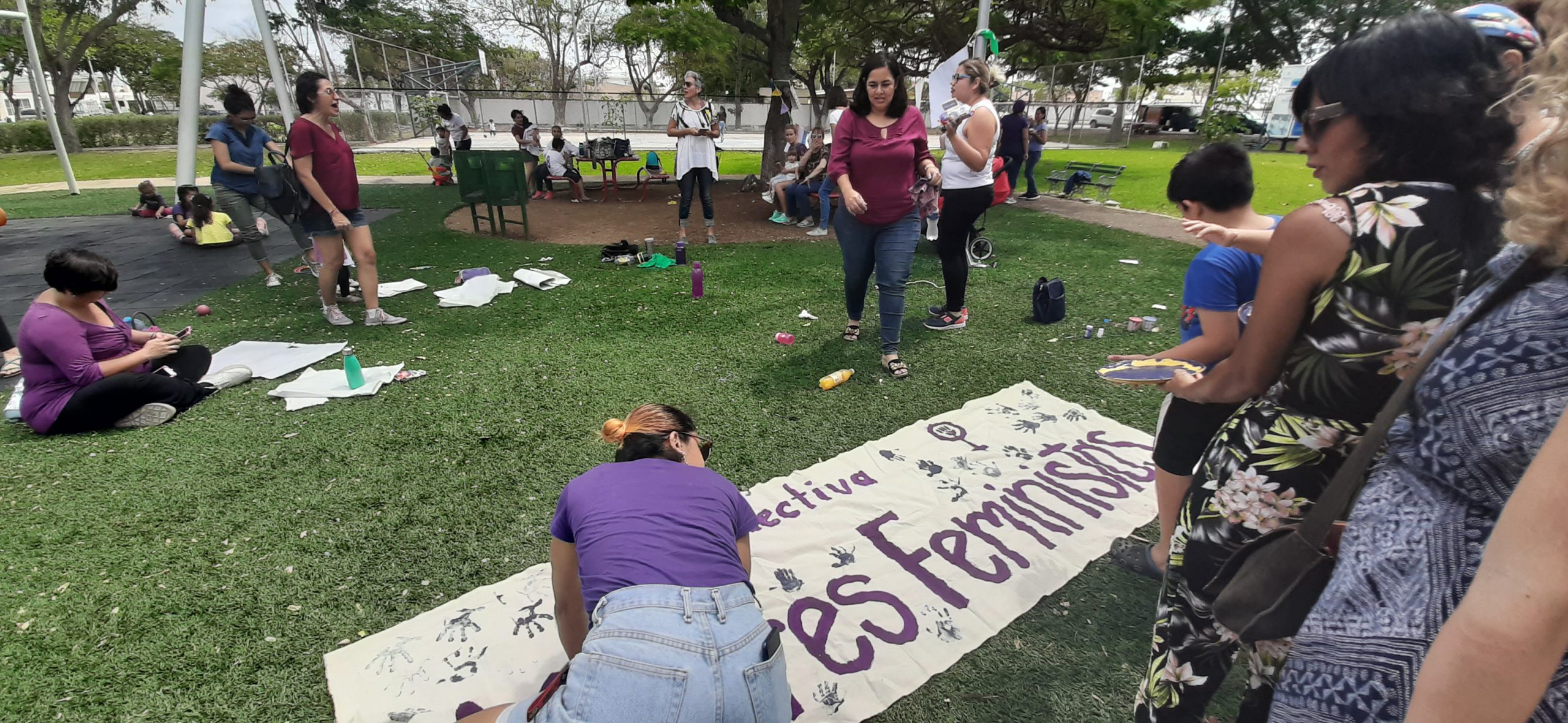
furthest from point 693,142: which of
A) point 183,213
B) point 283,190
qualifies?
point 183,213

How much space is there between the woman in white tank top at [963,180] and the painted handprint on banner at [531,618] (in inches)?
136

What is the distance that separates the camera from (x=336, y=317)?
5.19 m

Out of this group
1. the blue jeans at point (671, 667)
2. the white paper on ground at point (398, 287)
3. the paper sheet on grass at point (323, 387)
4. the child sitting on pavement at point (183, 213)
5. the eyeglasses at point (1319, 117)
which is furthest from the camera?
the child sitting on pavement at point (183, 213)

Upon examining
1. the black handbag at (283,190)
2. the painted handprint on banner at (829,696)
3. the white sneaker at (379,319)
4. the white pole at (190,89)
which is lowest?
the painted handprint on banner at (829,696)

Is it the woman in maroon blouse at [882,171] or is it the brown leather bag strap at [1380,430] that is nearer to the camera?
the brown leather bag strap at [1380,430]

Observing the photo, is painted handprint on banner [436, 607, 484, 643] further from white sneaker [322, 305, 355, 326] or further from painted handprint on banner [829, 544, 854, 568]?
white sneaker [322, 305, 355, 326]

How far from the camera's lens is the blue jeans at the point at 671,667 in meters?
Result: 1.34

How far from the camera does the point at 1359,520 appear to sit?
93 cm

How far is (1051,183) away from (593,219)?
820 centimetres

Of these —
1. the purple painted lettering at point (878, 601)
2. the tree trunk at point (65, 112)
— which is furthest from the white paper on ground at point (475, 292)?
the tree trunk at point (65, 112)

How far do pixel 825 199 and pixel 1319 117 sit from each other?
7.51 meters

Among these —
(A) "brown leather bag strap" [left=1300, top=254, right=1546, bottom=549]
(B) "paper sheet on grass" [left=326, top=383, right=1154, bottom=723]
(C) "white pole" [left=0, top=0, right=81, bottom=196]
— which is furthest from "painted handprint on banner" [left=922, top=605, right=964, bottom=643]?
(C) "white pole" [left=0, top=0, right=81, bottom=196]

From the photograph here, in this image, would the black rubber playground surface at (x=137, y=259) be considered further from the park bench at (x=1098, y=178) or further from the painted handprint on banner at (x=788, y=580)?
the park bench at (x=1098, y=178)

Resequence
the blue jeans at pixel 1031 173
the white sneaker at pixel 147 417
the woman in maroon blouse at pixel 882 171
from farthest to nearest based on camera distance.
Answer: the blue jeans at pixel 1031 173
the woman in maroon blouse at pixel 882 171
the white sneaker at pixel 147 417
